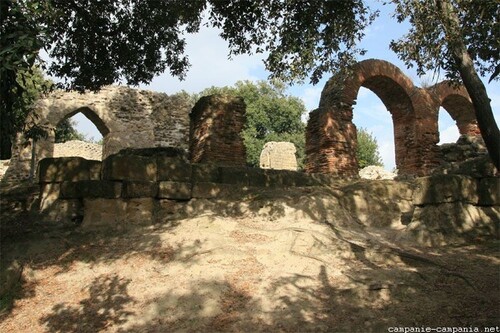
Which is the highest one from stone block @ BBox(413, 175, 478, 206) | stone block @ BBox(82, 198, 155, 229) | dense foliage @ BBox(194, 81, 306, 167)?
dense foliage @ BBox(194, 81, 306, 167)

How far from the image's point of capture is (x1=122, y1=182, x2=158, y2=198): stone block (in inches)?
293

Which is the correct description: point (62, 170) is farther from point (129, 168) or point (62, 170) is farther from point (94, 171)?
point (129, 168)

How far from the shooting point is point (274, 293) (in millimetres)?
4992

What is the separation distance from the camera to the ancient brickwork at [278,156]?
2429 centimetres

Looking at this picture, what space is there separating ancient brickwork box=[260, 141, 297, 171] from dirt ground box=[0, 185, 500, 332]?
16.9 m

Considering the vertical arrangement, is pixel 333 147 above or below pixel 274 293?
above

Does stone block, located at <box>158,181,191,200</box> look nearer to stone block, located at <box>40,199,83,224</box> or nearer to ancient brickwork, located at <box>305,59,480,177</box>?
stone block, located at <box>40,199,83,224</box>

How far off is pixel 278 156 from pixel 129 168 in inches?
680

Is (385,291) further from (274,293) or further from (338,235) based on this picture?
(338,235)

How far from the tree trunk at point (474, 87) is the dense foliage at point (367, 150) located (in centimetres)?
3208

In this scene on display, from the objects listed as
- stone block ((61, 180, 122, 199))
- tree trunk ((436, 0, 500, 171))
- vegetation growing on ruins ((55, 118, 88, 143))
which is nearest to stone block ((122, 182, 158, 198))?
stone block ((61, 180, 122, 199))

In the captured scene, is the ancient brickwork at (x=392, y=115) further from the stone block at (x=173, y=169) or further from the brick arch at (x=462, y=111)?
the stone block at (x=173, y=169)

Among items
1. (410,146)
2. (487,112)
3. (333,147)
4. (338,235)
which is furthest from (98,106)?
(487,112)

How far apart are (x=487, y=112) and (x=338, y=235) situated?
10.3 ft
